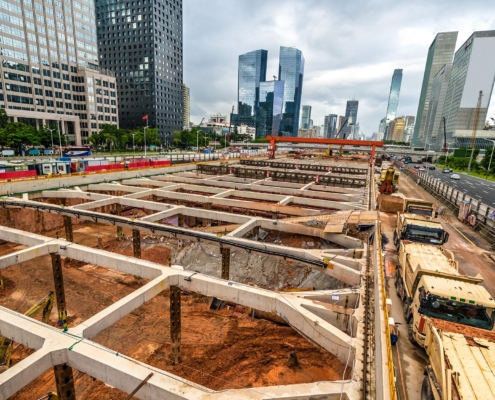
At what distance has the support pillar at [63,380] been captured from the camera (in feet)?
24.2

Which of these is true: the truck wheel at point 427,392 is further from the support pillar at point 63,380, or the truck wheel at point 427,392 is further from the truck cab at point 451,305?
the support pillar at point 63,380

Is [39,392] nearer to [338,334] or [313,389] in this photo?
[313,389]

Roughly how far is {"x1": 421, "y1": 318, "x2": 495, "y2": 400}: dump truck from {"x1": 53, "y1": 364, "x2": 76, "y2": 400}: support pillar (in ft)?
31.3

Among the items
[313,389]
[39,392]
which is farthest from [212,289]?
[39,392]

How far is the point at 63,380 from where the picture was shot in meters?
7.46

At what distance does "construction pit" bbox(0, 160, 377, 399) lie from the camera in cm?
683

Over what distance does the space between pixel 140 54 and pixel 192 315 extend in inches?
5902

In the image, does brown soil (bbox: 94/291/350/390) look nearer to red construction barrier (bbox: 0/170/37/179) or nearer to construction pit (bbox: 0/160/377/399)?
construction pit (bbox: 0/160/377/399)

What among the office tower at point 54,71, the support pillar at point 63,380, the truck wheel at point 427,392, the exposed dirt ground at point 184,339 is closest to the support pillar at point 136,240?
the exposed dirt ground at point 184,339

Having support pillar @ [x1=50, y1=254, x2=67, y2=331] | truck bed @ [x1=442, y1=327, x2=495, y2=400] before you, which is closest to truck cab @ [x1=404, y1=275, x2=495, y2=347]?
truck bed @ [x1=442, y1=327, x2=495, y2=400]

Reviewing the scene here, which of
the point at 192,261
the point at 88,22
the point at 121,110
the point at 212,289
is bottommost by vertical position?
the point at 192,261

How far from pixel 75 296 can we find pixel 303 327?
1281 centimetres

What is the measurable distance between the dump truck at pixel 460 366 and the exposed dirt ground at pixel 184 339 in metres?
2.63

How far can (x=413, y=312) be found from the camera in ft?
36.6
